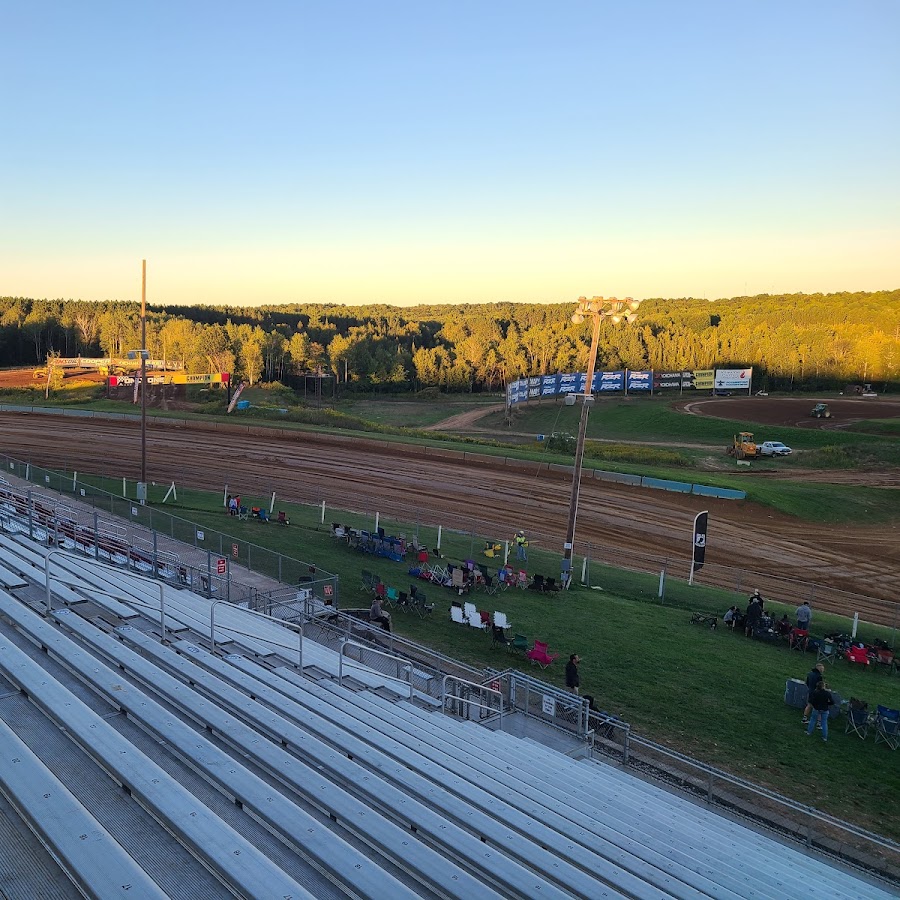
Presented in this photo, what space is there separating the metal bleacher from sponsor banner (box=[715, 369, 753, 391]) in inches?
3725

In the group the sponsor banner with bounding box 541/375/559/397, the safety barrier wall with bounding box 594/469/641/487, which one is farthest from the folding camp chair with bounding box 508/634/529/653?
the sponsor banner with bounding box 541/375/559/397

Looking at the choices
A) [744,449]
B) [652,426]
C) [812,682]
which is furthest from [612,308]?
[652,426]

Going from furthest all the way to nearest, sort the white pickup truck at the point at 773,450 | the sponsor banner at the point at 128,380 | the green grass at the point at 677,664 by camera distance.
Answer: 1. the sponsor banner at the point at 128,380
2. the white pickup truck at the point at 773,450
3. the green grass at the point at 677,664

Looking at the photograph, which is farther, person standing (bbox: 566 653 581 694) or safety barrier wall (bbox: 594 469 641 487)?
safety barrier wall (bbox: 594 469 641 487)

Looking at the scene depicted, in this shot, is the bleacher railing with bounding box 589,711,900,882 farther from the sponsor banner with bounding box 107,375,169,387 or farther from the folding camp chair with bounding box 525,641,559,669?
the sponsor banner with bounding box 107,375,169,387

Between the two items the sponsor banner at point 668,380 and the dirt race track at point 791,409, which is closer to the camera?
the dirt race track at point 791,409

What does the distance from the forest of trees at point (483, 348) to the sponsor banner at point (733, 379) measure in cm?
1310

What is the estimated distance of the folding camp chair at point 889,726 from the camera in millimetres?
13695

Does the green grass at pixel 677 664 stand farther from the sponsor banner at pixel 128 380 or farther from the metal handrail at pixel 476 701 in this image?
the sponsor banner at pixel 128 380

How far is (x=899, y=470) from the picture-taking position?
50.9 meters

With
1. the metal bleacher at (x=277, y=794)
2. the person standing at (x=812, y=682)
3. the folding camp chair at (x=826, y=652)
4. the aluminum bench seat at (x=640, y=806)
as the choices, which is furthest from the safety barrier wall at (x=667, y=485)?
the metal bleacher at (x=277, y=794)

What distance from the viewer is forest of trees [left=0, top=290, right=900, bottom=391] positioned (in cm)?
10844

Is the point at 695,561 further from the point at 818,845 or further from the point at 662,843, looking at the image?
the point at 662,843

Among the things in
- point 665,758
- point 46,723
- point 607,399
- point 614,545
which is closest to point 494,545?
point 614,545
